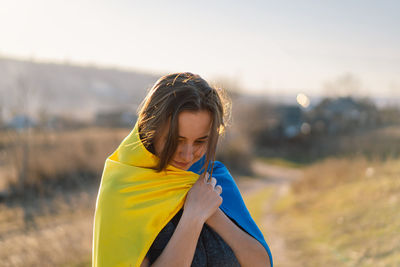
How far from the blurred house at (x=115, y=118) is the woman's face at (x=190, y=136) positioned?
3636 centimetres

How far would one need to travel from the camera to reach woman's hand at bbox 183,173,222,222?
56.6 inches

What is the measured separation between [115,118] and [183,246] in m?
40.3

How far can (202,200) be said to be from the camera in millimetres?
1499

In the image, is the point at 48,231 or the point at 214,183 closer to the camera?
the point at 214,183

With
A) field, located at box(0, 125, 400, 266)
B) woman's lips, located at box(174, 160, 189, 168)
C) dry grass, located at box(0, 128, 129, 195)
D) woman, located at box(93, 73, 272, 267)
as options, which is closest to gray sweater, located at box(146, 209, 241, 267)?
woman, located at box(93, 73, 272, 267)

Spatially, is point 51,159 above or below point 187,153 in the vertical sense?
below

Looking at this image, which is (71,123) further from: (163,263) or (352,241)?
(163,263)

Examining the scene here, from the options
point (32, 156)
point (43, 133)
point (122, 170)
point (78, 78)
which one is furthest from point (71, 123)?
point (78, 78)

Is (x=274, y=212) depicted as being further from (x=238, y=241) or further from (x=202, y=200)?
(x=202, y=200)

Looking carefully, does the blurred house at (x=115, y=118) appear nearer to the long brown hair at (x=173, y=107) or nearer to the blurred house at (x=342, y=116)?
the blurred house at (x=342, y=116)

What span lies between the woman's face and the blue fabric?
259 millimetres

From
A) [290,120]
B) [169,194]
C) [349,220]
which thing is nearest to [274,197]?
[349,220]

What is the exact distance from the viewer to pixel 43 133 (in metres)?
17.1

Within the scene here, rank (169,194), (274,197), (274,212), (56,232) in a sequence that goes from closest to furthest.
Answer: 1. (169,194)
2. (56,232)
3. (274,212)
4. (274,197)
